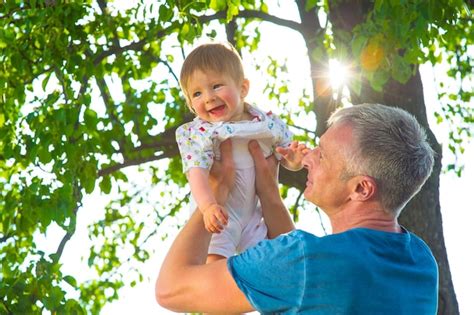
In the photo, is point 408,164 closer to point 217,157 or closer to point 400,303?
point 400,303

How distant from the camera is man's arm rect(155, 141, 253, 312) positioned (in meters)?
3.52

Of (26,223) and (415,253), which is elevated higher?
(26,223)

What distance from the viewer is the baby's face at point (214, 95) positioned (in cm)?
438

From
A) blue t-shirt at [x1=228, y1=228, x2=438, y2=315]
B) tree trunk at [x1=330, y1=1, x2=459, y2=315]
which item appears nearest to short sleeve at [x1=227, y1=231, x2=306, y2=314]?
blue t-shirt at [x1=228, y1=228, x2=438, y2=315]

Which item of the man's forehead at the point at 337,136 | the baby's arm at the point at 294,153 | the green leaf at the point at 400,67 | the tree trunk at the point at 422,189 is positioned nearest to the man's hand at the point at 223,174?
the baby's arm at the point at 294,153

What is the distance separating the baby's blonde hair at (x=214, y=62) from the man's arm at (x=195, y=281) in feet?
2.29

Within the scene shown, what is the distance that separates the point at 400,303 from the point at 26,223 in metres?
5.37

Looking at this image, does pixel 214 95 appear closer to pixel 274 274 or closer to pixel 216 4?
pixel 274 274

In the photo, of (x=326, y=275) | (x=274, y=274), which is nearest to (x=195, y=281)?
(x=274, y=274)

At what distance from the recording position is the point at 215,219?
13.1 ft

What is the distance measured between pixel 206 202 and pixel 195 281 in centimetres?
54

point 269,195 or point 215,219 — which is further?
point 269,195

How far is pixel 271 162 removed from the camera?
4.50 m

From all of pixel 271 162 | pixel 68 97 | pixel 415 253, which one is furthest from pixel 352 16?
pixel 415 253
